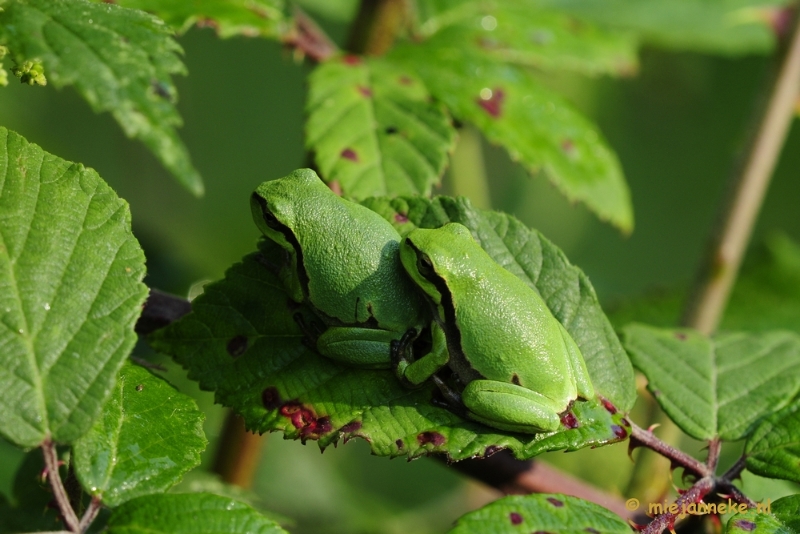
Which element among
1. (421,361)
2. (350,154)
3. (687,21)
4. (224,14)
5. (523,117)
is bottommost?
(421,361)

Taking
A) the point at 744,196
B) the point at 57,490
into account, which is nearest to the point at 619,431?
the point at 57,490

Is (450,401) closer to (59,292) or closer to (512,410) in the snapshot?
(512,410)


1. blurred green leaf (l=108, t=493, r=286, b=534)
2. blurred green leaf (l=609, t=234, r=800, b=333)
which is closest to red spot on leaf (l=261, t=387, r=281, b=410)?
blurred green leaf (l=108, t=493, r=286, b=534)

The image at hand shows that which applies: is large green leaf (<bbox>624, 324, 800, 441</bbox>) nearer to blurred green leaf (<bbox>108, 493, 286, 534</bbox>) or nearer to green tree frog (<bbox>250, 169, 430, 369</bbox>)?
green tree frog (<bbox>250, 169, 430, 369</bbox>)

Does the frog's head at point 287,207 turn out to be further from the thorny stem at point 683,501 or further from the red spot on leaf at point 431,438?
the thorny stem at point 683,501

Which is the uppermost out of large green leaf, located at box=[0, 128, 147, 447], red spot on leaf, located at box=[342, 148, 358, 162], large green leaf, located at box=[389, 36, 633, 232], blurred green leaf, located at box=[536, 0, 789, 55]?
blurred green leaf, located at box=[536, 0, 789, 55]

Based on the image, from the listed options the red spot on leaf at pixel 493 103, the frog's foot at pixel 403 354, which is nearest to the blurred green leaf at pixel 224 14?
the red spot on leaf at pixel 493 103
